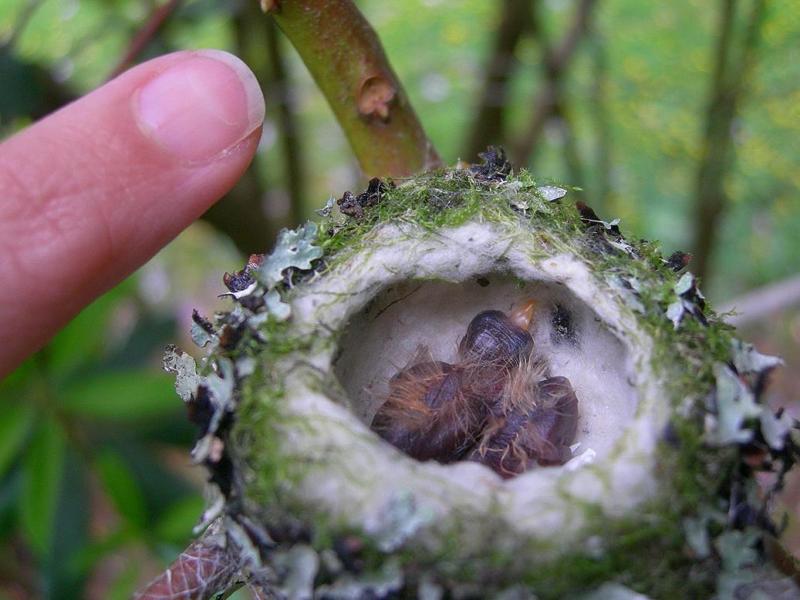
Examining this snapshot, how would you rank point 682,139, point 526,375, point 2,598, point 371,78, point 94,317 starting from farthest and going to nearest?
point 682,139 < point 2,598 < point 94,317 < point 526,375 < point 371,78

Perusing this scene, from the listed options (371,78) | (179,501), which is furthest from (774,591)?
(179,501)

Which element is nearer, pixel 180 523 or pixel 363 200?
pixel 363 200

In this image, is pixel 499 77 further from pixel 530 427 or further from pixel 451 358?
pixel 530 427

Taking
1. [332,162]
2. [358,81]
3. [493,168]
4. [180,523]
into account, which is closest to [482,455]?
[493,168]

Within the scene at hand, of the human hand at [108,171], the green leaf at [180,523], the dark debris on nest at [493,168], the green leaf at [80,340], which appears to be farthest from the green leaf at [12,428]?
the dark debris on nest at [493,168]

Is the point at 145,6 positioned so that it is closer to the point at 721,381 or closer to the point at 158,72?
the point at 158,72

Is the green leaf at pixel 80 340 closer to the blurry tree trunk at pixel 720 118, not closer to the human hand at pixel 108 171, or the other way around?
the human hand at pixel 108 171
